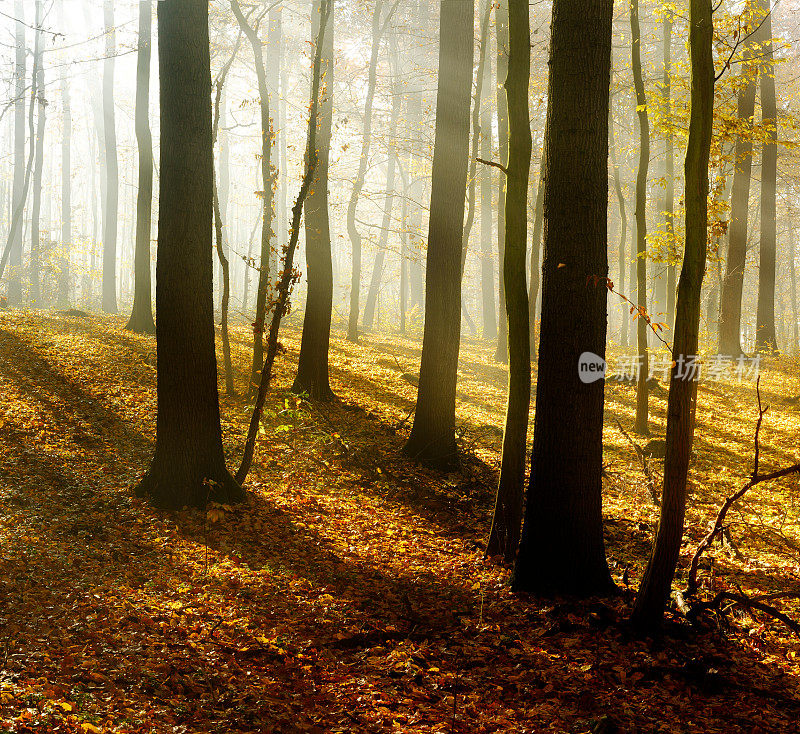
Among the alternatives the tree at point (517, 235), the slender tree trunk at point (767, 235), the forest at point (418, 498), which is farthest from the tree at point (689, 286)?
the slender tree trunk at point (767, 235)

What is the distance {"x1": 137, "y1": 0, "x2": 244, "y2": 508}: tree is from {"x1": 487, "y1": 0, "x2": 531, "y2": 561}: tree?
3237 mm

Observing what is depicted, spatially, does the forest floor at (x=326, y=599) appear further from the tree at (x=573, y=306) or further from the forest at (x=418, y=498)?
the tree at (x=573, y=306)

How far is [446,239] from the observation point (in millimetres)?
8375

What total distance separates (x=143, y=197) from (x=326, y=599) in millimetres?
11915

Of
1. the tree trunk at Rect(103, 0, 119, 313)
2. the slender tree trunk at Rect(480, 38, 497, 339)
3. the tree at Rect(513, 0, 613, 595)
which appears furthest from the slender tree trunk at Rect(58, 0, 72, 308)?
the tree at Rect(513, 0, 613, 595)

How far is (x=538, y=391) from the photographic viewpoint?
493 centimetres

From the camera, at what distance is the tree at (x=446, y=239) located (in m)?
8.40

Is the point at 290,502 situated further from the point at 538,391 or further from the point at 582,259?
the point at 582,259

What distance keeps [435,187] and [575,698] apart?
265 inches

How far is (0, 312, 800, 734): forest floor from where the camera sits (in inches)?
136

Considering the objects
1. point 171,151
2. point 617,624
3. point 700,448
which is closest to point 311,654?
point 617,624

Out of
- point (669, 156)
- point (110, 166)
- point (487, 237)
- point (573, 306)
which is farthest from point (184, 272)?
point (669, 156)

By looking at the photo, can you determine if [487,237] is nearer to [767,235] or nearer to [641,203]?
[767,235]

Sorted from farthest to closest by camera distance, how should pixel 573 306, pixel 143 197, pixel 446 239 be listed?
1. pixel 143 197
2. pixel 446 239
3. pixel 573 306
